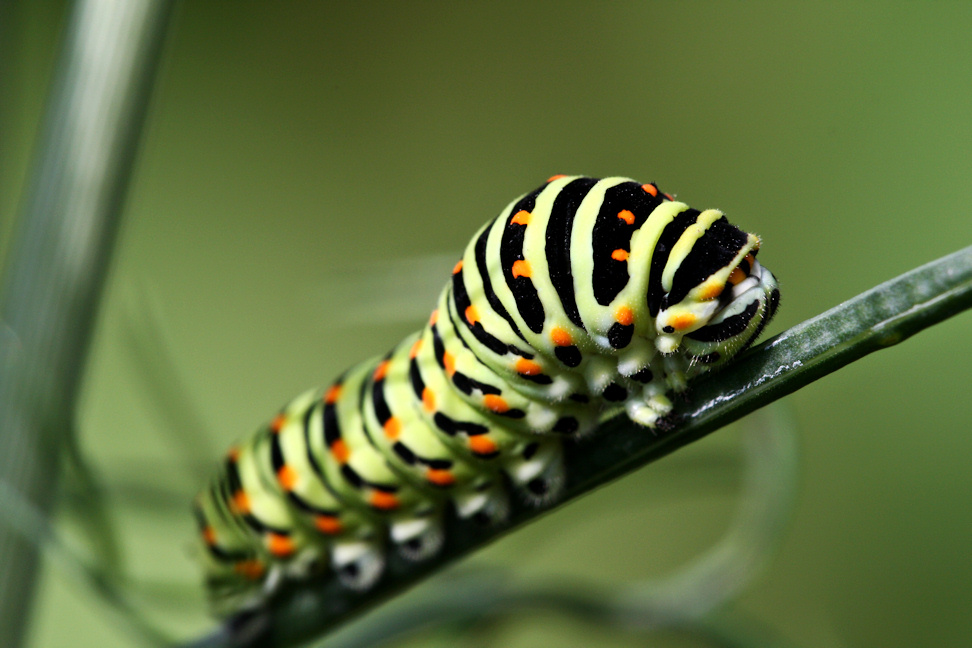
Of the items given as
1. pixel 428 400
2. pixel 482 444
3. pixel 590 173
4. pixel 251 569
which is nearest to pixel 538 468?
pixel 482 444

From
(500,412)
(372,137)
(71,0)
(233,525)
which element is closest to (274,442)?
(233,525)

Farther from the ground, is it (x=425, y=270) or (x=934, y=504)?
(x=425, y=270)

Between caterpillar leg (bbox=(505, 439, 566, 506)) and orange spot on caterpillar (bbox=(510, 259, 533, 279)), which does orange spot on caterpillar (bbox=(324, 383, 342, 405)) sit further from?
orange spot on caterpillar (bbox=(510, 259, 533, 279))

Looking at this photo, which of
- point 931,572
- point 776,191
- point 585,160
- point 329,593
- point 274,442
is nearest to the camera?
point 329,593

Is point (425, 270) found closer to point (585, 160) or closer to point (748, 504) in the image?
point (748, 504)

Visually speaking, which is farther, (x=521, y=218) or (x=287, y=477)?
(x=287, y=477)

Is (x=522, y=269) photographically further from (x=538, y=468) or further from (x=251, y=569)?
(x=251, y=569)
